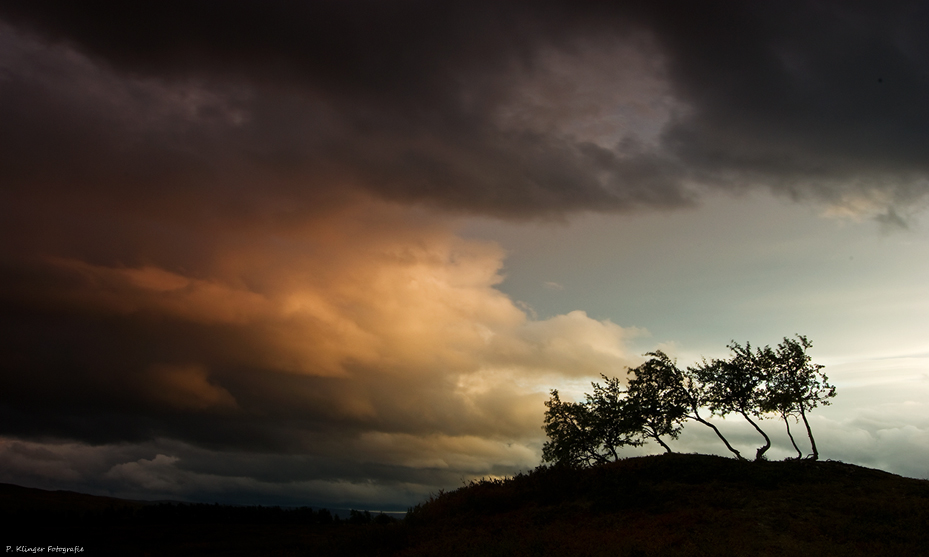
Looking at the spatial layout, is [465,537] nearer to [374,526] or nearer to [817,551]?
[374,526]

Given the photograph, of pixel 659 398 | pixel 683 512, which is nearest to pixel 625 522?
pixel 683 512

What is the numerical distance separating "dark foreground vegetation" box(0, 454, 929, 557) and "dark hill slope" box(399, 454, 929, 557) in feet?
0.24

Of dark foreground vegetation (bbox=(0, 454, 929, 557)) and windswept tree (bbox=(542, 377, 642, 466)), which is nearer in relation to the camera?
dark foreground vegetation (bbox=(0, 454, 929, 557))

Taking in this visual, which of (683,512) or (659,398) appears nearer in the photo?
(683,512)

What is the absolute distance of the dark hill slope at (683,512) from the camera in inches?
851

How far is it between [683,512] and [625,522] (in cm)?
294

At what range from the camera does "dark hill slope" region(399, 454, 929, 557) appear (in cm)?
2161

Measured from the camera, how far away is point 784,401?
45062 millimetres

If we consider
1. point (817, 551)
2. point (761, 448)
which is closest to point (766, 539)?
point (817, 551)

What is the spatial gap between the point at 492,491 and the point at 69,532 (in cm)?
3189

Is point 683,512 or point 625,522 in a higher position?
point 683,512

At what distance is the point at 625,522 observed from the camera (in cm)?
2658

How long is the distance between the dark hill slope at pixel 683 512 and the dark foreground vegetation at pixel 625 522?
7 centimetres

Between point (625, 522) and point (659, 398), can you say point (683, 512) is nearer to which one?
point (625, 522)
